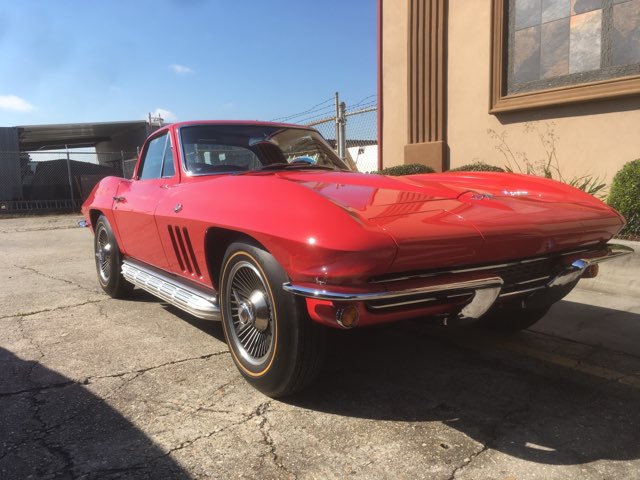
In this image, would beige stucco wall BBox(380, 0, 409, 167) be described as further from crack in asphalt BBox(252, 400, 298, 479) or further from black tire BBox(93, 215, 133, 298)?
crack in asphalt BBox(252, 400, 298, 479)

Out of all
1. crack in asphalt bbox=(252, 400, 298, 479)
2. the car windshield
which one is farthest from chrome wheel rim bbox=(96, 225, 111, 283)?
crack in asphalt bbox=(252, 400, 298, 479)

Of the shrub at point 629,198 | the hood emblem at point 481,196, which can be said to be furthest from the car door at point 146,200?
the shrub at point 629,198

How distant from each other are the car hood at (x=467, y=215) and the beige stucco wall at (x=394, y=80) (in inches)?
263

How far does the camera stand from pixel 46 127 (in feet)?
60.9

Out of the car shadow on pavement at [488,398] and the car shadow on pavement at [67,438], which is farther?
the car shadow on pavement at [488,398]

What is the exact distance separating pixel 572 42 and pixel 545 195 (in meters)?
5.54

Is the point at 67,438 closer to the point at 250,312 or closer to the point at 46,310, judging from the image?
the point at 250,312

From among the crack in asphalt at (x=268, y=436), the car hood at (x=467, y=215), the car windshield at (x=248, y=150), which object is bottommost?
the crack in asphalt at (x=268, y=436)

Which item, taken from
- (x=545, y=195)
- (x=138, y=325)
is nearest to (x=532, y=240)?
(x=545, y=195)

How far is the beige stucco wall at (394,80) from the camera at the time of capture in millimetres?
9430

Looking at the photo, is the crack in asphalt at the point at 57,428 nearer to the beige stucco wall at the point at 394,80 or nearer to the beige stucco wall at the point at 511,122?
the beige stucco wall at the point at 511,122

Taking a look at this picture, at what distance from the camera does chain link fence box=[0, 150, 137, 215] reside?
56.5 feet

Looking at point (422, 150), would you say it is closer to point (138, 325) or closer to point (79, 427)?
point (138, 325)

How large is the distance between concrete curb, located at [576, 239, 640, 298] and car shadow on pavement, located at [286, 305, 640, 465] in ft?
7.65
